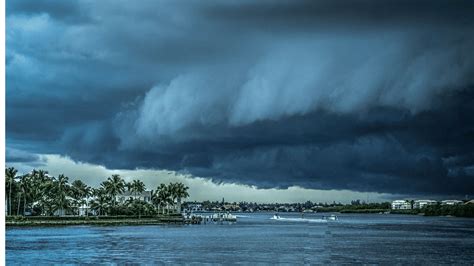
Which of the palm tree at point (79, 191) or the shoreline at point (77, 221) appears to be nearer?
the shoreline at point (77, 221)

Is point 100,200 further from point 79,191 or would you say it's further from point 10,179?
point 10,179

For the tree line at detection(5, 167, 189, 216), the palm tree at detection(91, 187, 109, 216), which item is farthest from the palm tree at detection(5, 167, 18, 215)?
the palm tree at detection(91, 187, 109, 216)

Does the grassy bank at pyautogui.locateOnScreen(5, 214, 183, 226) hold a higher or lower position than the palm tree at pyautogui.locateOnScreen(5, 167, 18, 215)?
lower

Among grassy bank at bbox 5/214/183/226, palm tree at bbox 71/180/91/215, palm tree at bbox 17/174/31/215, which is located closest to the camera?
grassy bank at bbox 5/214/183/226

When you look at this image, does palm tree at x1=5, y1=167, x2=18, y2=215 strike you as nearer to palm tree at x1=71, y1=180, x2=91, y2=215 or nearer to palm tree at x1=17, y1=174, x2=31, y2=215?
palm tree at x1=17, y1=174, x2=31, y2=215

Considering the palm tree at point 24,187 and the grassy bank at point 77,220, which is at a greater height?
the palm tree at point 24,187

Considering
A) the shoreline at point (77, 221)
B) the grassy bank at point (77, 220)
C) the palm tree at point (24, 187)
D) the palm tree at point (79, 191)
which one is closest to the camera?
the shoreline at point (77, 221)

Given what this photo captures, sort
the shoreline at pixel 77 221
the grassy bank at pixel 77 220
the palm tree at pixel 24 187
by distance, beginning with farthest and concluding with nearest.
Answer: the palm tree at pixel 24 187
the grassy bank at pixel 77 220
the shoreline at pixel 77 221

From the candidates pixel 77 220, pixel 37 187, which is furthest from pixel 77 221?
pixel 37 187

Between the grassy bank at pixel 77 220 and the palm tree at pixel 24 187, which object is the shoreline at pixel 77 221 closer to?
the grassy bank at pixel 77 220

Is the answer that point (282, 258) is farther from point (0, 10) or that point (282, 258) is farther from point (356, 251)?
point (0, 10)

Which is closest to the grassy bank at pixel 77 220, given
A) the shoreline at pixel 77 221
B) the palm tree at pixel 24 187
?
the shoreline at pixel 77 221

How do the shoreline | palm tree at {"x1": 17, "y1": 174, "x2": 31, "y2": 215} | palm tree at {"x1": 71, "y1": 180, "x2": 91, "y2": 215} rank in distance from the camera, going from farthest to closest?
palm tree at {"x1": 71, "y1": 180, "x2": 91, "y2": 215} → palm tree at {"x1": 17, "y1": 174, "x2": 31, "y2": 215} → the shoreline
